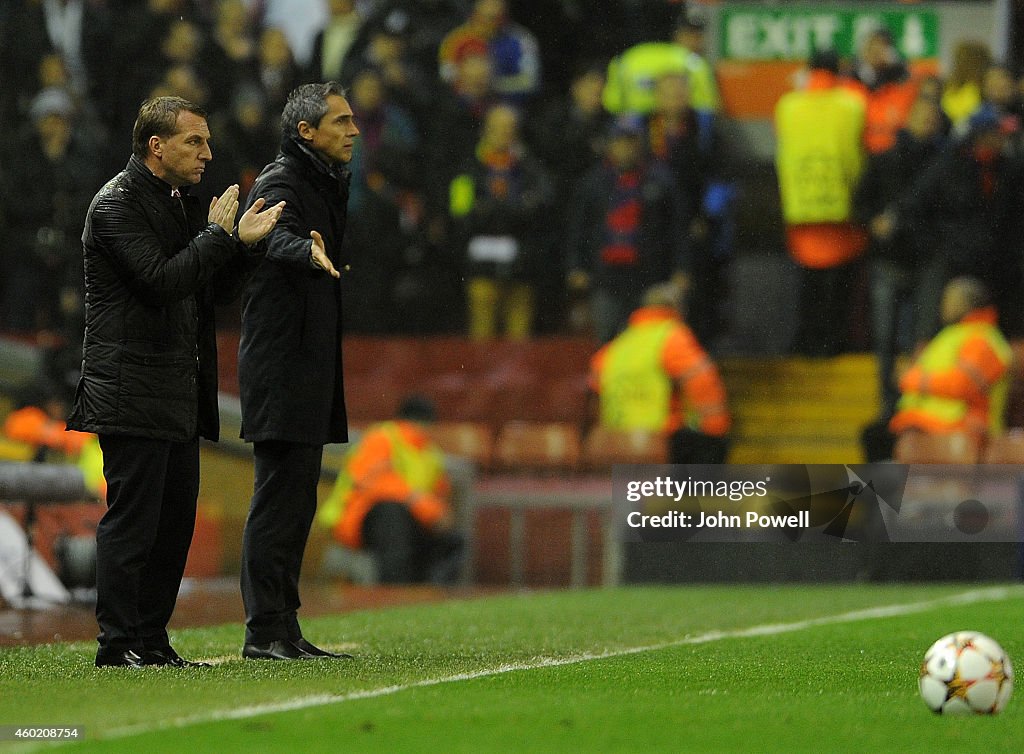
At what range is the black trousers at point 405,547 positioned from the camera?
1204 centimetres

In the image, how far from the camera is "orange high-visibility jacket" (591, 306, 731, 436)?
1259 centimetres

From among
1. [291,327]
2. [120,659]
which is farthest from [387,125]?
[120,659]

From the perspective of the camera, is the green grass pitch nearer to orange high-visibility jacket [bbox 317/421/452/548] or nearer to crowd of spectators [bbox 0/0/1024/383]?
orange high-visibility jacket [bbox 317/421/452/548]

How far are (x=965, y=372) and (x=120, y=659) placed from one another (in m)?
7.56

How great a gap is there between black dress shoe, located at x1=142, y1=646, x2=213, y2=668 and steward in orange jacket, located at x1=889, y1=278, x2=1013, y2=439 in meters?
Result: 7.14

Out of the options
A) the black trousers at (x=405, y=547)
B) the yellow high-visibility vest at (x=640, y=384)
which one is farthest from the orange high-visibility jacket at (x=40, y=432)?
the yellow high-visibility vest at (x=640, y=384)

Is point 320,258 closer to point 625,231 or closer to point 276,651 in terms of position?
point 276,651

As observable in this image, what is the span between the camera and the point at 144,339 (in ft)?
18.9

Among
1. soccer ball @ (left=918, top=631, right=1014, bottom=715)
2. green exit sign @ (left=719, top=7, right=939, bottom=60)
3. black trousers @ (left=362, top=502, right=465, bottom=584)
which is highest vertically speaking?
green exit sign @ (left=719, top=7, right=939, bottom=60)

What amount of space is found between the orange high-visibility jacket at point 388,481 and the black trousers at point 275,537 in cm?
588

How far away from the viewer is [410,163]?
45.0 feet

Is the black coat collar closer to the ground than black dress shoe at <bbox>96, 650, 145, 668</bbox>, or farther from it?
farther from it

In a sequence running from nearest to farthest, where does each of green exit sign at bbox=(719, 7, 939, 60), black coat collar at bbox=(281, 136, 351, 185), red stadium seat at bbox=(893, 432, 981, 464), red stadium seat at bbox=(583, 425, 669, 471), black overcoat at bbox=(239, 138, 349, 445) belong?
black overcoat at bbox=(239, 138, 349, 445) → black coat collar at bbox=(281, 136, 351, 185) → red stadium seat at bbox=(893, 432, 981, 464) → red stadium seat at bbox=(583, 425, 669, 471) → green exit sign at bbox=(719, 7, 939, 60)

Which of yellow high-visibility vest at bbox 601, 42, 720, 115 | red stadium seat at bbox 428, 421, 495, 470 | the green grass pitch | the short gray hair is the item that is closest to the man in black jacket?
the green grass pitch
